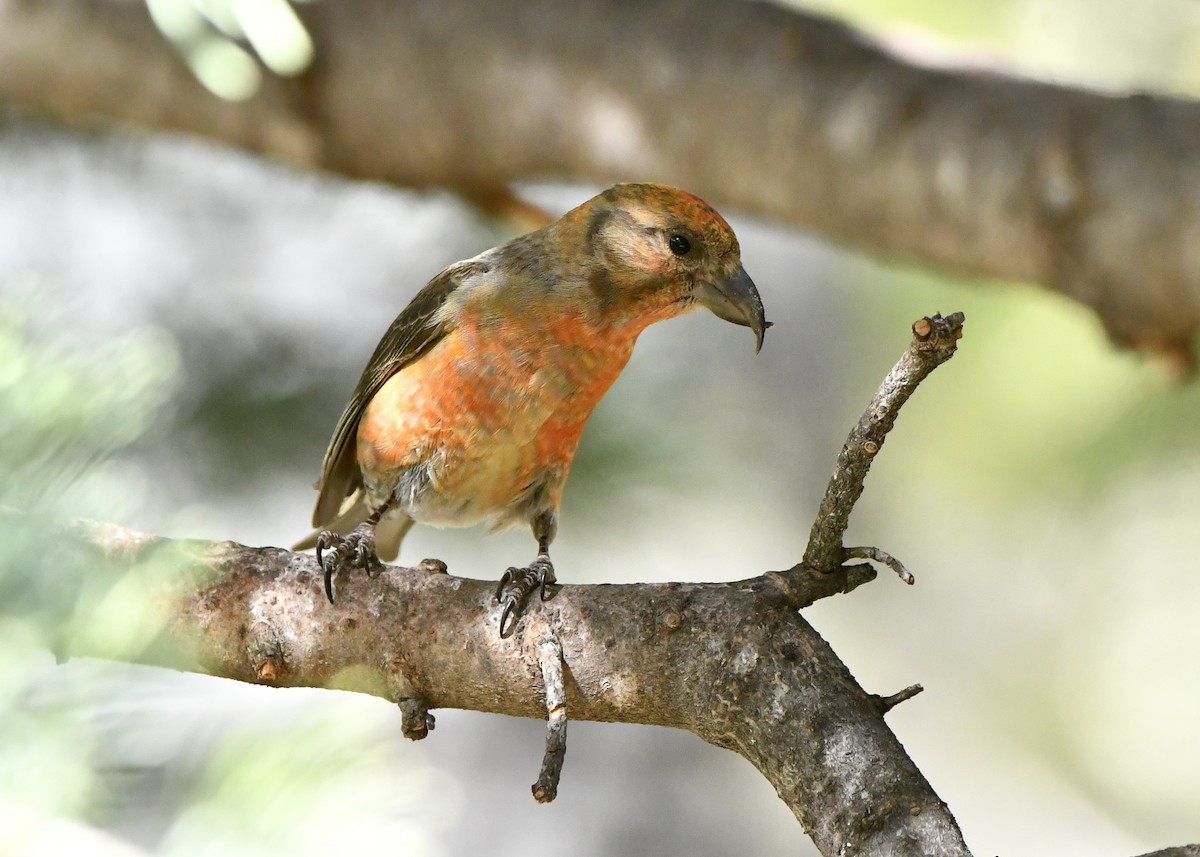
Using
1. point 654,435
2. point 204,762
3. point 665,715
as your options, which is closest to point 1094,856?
point 654,435

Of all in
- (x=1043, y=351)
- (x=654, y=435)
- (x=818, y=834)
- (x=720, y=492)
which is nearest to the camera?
(x=818, y=834)

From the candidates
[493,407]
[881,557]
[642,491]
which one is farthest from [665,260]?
[881,557]

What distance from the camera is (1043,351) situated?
4.91m

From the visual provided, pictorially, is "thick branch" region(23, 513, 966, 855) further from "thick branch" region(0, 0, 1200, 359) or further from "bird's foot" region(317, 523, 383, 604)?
"thick branch" region(0, 0, 1200, 359)

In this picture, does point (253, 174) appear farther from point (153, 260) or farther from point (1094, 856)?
point (1094, 856)

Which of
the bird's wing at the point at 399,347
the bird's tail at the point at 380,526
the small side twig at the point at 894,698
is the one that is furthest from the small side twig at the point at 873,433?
the bird's tail at the point at 380,526

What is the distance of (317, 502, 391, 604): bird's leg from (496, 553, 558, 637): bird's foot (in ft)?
0.84

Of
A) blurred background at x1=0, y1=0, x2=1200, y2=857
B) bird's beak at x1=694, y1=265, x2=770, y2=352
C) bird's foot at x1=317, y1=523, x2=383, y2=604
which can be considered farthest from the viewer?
bird's beak at x1=694, y1=265, x2=770, y2=352

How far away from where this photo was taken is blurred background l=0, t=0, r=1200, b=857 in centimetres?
126

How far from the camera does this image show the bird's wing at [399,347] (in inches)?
120

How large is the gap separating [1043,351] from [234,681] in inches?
147

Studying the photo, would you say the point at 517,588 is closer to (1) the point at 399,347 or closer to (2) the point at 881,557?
(2) the point at 881,557

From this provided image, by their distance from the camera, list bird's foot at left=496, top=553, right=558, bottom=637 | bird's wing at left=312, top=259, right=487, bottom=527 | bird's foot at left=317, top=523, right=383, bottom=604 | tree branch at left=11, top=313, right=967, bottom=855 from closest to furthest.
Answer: tree branch at left=11, top=313, right=967, bottom=855
bird's foot at left=496, top=553, right=558, bottom=637
bird's foot at left=317, top=523, right=383, bottom=604
bird's wing at left=312, top=259, right=487, bottom=527

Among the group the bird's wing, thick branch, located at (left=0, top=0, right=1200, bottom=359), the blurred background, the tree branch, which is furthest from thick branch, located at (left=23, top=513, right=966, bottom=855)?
thick branch, located at (left=0, top=0, right=1200, bottom=359)
